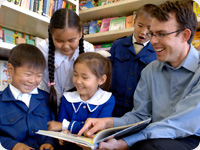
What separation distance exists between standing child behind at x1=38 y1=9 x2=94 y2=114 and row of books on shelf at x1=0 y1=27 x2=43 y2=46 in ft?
2.10

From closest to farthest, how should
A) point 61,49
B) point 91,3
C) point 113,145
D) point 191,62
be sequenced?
1. point 113,145
2. point 191,62
3. point 61,49
4. point 91,3

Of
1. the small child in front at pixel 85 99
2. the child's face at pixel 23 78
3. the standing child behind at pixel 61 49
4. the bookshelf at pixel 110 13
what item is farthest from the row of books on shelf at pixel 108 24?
the child's face at pixel 23 78

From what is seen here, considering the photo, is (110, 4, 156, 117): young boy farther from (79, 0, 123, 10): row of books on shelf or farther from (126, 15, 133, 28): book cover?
(79, 0, 123, 10): row of books on shelf

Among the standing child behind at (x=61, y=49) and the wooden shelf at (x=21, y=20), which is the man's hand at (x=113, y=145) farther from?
the wooden shelf at (x=21, y=20)

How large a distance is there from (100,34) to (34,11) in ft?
3.11

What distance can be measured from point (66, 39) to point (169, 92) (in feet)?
2.49

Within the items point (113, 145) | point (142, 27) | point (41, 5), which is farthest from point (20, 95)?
point (41, 5)

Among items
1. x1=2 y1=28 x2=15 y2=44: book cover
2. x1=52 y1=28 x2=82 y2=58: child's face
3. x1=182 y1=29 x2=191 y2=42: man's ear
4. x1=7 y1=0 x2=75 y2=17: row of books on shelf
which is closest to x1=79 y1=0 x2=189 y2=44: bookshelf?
x1=7 y1=0 x2=75 y2=17: row of books on shelf

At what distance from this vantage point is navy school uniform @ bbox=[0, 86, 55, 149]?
98 centimetres

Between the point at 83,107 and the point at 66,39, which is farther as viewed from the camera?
the point at 66,39

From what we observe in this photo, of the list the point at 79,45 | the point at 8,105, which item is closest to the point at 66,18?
the point at 79,45

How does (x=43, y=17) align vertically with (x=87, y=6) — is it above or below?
below

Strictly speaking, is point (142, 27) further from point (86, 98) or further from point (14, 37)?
Answer: point (14, 37)

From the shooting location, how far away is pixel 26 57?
3.58ft
